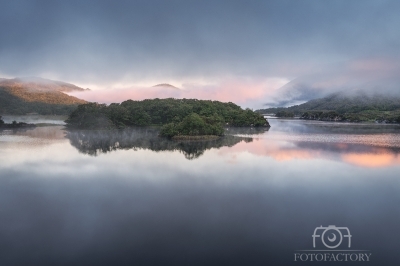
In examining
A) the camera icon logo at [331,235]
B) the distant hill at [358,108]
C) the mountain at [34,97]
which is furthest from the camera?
the distant hill at [358,108]

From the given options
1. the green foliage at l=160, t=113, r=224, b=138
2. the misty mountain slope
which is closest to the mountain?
the green foliage at l=160, t=113, r=224, b=138

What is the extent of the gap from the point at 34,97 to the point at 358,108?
83.0 metres

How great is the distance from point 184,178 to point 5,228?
7.10 m

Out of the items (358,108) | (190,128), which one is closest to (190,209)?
(190,128)

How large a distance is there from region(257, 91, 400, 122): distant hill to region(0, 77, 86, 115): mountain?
61.2 metres

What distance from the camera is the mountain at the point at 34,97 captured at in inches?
1964

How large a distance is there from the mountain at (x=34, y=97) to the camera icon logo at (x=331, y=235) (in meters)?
51.4

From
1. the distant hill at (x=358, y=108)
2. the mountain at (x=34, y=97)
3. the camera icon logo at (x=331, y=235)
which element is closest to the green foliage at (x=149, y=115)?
the mountain at (x=34, y=97)

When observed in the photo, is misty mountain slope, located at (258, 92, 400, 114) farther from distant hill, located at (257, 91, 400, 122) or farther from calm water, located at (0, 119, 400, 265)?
calm water, located at (0, 119, 400, 265)

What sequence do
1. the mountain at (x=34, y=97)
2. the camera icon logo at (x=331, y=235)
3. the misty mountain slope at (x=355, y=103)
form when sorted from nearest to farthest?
1. the camera icon logo at (x=331, y=235)
2. the mountain at (x=34, y=97)
3. the misty mountain slope at (x=355, y=103)

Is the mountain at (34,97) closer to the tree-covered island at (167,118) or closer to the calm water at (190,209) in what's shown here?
the tree-covered island at (167,118)

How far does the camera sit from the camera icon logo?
A: 770 centimetres

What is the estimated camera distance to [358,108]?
90.5 metres

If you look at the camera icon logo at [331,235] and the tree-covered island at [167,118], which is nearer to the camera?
the camera icon logo at [331,235]
